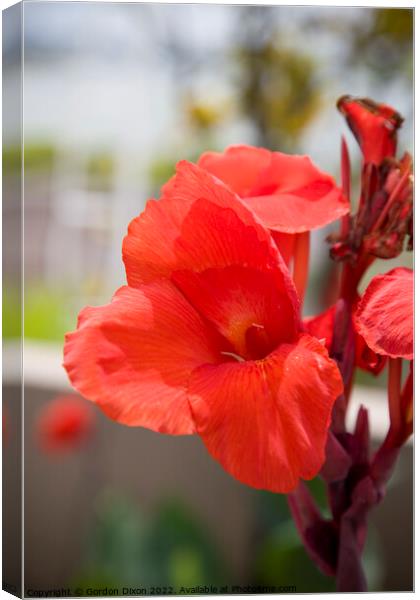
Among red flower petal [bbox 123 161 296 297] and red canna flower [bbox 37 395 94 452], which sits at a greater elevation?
red flower petal [bbox 123 161 296 297]

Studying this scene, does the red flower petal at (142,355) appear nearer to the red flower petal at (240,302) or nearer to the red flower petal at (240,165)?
the red flower petal at (240,302)

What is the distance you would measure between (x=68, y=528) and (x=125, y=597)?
246mm

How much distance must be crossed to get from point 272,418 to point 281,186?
18 centimetres

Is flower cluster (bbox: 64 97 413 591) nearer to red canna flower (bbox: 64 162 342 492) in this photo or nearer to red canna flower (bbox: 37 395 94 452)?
red canna flower (bbox: 64 162 342 492)

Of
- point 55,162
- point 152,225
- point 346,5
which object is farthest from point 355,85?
point 152,225

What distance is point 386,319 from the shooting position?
1.46 ft

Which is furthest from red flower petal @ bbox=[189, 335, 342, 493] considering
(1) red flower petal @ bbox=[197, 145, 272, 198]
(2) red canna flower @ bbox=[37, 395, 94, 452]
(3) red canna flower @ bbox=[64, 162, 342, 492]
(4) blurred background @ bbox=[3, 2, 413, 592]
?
A: (2) red canna flower @ bbox=[37, 395, 94, 452]

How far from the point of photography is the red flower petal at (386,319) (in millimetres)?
442

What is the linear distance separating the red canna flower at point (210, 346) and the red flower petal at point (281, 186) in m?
0.06

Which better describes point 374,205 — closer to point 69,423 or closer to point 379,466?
point 379,466

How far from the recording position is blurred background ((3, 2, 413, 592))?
93 centimetres

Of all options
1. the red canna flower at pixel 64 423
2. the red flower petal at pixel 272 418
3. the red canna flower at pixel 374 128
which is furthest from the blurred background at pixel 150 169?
the red flower petal at pixel 272 418

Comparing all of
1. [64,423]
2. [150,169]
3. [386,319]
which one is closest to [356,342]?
[386,319]

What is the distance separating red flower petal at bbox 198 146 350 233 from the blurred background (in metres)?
0.37
